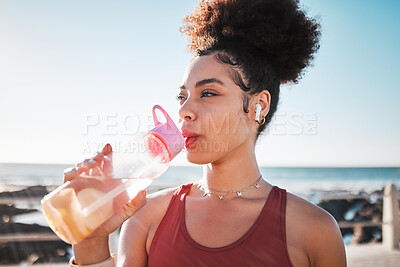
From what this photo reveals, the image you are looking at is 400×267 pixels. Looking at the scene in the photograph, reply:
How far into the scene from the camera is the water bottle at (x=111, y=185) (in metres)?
1.26

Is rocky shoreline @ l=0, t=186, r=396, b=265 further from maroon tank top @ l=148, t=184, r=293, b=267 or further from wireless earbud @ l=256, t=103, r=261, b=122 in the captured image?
wireless earbud @ l=256, t=103, r=261, b=122

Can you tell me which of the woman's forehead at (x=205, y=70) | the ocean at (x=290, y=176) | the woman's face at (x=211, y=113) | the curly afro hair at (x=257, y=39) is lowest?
the ocean at (x=290, y=176)

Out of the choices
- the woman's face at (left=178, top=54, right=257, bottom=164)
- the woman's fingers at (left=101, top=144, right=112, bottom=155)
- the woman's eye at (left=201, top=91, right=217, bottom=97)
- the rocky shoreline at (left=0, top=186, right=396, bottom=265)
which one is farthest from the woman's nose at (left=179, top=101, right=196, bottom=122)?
the rocky shoreline at (left=0, top=186, right=396, bottom=265)

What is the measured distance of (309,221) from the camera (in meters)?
1.64

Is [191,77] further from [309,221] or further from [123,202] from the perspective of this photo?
[309,221]

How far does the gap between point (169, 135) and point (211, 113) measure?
0.28 metres

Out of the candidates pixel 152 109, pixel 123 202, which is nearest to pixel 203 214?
pixel 123 202

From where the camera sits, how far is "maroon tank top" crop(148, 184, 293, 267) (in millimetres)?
1549

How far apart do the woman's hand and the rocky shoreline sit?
224 cm

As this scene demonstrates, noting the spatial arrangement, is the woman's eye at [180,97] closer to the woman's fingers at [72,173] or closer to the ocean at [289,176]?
the woman's fingers at [72,173]

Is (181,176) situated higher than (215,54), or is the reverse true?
(215,54)

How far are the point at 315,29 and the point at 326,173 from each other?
3188 cm

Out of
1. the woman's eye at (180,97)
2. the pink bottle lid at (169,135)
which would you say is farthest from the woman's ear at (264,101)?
the pink bottle lid at (169,135)

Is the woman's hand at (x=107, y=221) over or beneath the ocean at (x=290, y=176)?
over
